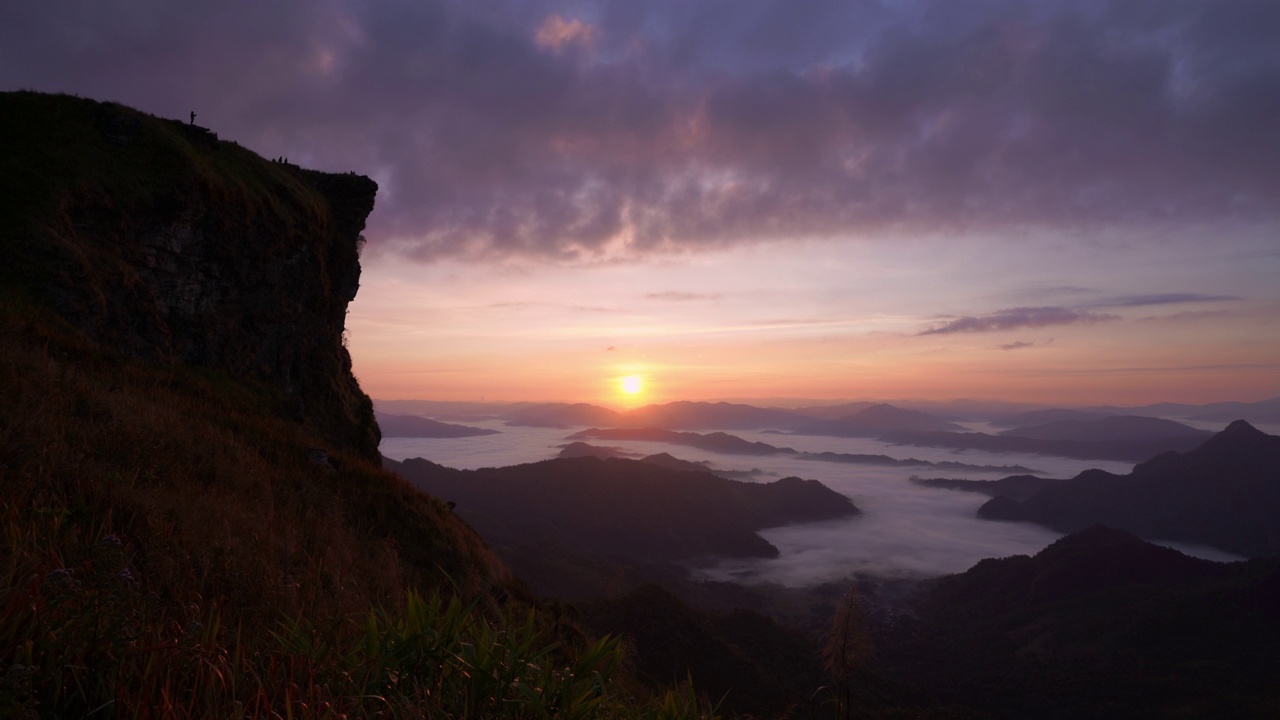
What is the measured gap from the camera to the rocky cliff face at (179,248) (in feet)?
47.0

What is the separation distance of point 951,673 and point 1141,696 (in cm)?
2184

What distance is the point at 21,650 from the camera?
7.28 feet

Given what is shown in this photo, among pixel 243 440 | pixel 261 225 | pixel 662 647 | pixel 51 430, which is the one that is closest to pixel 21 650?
pixel 51 430

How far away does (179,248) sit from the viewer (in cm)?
1733

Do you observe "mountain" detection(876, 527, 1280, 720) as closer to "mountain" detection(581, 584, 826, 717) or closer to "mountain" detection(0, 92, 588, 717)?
"mountain" detection(581, 584, 826, 717)

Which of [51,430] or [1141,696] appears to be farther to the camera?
[1141,696]

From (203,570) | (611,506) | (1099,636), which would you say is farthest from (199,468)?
(611,506)

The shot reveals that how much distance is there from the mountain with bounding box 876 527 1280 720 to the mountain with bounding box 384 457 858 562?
58093mm

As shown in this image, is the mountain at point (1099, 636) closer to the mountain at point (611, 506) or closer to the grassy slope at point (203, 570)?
the mountain at point (611, 506)

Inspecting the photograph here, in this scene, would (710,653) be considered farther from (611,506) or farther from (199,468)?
(611,506)

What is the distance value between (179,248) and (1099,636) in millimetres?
123929

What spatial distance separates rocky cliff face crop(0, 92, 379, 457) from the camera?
14.3m

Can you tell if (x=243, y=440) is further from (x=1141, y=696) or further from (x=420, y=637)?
(x=1141, y=696)

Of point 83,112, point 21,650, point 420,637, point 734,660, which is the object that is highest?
point 83,112
